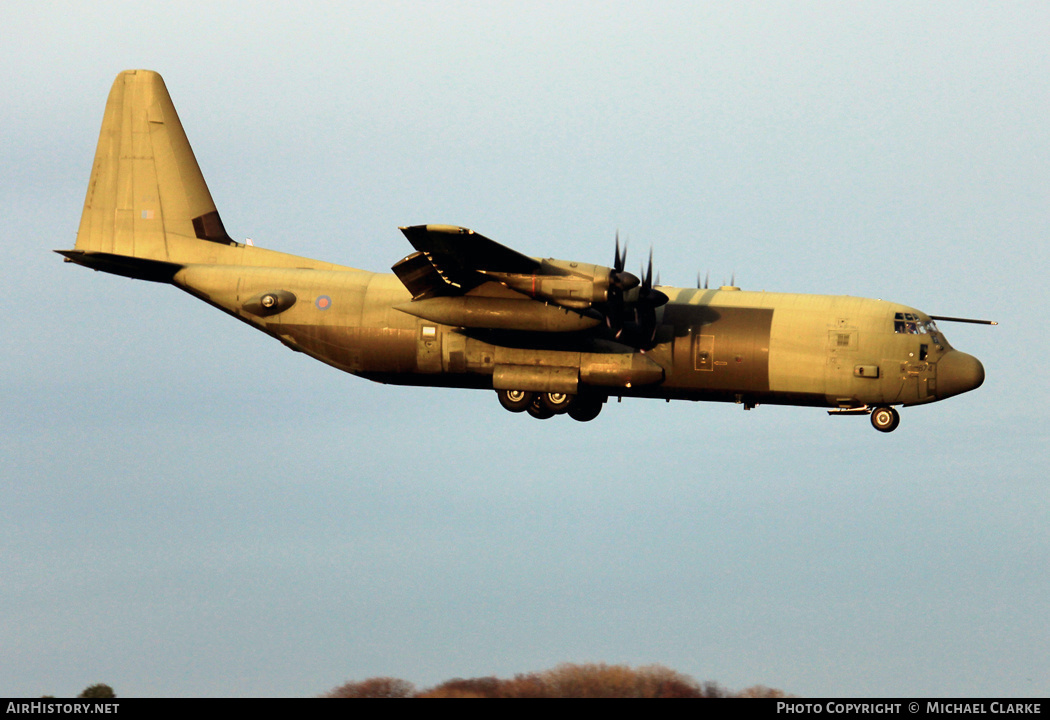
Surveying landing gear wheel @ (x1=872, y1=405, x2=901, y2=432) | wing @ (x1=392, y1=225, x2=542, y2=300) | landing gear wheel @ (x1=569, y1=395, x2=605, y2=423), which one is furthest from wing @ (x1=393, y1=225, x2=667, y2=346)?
landing gear wheel @ (x1=872, y1=405, x2=901, y2=432)

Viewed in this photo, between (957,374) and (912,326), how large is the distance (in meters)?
1.74

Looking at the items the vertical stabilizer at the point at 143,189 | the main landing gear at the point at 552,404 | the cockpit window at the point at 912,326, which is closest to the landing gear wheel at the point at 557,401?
the main landing gear at the point at 552,404

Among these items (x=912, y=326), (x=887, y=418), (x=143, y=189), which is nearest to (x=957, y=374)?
(x=912, y=326)

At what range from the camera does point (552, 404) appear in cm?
3738

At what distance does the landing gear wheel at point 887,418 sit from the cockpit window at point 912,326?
7.02 feet

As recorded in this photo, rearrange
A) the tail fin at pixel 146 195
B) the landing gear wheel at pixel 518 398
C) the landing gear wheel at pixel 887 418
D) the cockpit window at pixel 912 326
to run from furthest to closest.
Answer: the tail fin at pixel 146 195 → the landing gear wheel at pixel 518 398 → the landing gear wheel at pixel 887 418 → the cockpit window at pixel 912 326

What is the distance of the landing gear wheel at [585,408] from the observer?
38531mm

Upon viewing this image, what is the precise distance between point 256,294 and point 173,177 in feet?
17.6

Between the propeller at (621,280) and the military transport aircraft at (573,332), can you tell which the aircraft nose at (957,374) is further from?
the propeller at (621,280)

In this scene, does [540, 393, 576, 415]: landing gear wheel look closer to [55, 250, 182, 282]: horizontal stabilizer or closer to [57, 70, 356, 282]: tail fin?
[57, 70, 356, 282]: tail fin

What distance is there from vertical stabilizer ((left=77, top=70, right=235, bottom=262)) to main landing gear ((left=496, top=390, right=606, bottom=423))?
1011 cm
